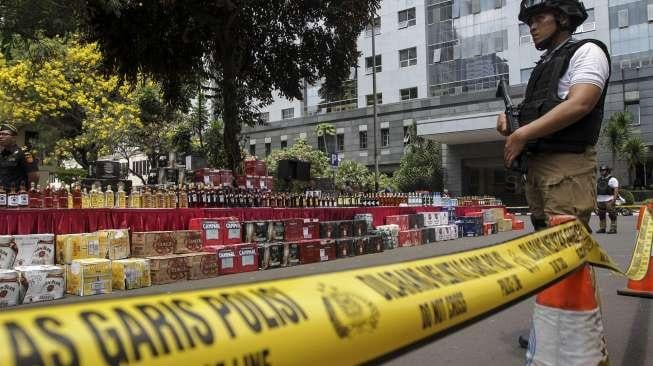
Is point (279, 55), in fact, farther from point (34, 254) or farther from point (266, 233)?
point (34, 254)

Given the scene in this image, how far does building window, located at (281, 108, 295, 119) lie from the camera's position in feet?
166

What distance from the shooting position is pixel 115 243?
795 cm

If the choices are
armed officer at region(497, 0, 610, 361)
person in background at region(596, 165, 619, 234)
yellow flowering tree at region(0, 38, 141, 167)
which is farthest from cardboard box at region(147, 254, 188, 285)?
yellow flowering tree at region(0, 38, 141, 167)

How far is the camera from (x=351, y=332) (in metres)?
1.12

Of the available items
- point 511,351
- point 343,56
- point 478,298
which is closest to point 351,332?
point 478,298

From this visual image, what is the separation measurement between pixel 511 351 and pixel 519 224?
1710cm

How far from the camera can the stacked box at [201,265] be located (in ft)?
27.9

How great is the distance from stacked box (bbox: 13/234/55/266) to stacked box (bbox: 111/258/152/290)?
881 mm

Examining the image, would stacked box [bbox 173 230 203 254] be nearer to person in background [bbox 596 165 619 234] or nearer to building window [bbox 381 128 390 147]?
person in background [bbox 596 165 619 234]

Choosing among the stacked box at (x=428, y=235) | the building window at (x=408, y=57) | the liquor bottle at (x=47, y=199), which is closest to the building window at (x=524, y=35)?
the building window at (x=408, y=57)

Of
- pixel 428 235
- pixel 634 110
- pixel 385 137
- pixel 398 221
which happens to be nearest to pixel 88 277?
pixel 398 221

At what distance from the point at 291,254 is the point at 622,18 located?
33599mm

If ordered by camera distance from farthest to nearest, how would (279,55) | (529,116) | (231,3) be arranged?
(279,55) < (231,3) < (529,116)

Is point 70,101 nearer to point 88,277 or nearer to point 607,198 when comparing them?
point 88,277
